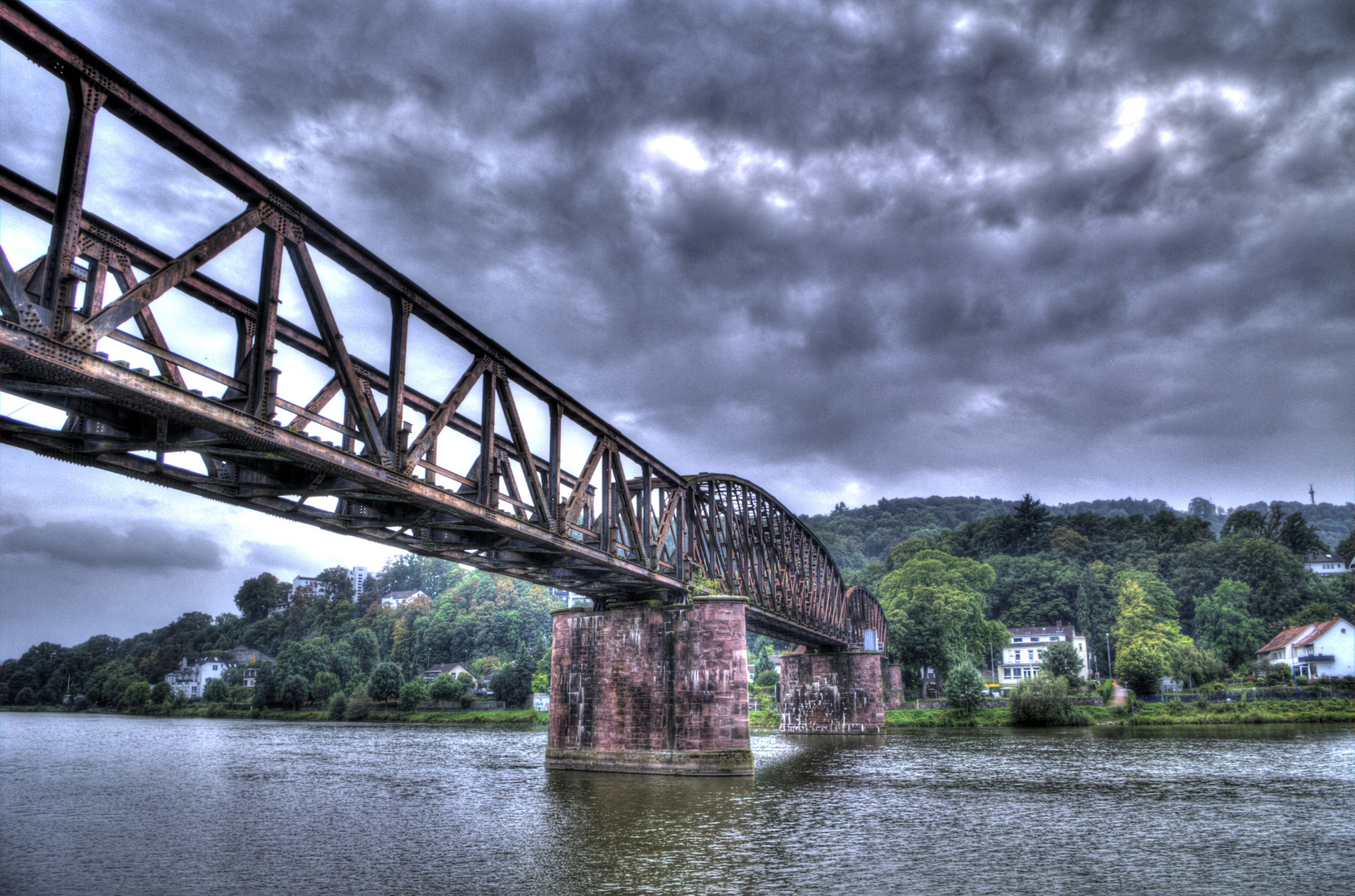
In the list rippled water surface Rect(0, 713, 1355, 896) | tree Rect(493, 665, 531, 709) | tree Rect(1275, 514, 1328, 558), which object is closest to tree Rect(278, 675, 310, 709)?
tree Rect(493, 665, 531, 709)

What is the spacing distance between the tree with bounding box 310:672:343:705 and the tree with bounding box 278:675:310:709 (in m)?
0.85

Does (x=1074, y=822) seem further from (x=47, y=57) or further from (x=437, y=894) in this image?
(x=47, y=57)

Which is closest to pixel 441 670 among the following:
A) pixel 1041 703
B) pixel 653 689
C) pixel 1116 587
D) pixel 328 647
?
pixel 328 647

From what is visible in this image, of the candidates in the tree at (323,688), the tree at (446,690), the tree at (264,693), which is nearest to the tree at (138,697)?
the tree at (264,693)

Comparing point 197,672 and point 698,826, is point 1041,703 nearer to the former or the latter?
point 698,826

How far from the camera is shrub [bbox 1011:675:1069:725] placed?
74.0 meters

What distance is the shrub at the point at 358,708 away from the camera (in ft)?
341

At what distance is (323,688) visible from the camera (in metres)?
114

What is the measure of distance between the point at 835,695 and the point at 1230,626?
59397 millimetres

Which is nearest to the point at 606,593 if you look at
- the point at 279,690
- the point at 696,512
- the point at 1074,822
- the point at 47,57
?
the point at 696,512

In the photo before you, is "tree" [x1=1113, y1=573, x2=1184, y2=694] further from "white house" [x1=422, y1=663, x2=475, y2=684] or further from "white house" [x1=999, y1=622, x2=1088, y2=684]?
"white house" [x1=422, y1=663, x2=475, y2=684]

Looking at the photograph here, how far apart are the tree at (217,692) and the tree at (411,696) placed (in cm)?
3711

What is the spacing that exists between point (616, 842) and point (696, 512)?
23.4 metres

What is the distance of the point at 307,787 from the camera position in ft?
112
